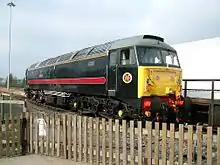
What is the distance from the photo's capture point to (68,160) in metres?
7.25

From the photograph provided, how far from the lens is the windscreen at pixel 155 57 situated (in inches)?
500

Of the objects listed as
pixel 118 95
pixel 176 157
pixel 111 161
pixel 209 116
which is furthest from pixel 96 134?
pixel 209 116

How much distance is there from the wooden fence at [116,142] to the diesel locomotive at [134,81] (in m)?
4.87

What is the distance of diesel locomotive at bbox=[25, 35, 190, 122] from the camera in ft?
40.0

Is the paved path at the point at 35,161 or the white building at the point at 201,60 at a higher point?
the white building at the point at 201,60

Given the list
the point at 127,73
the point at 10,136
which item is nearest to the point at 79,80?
the point at 127,73

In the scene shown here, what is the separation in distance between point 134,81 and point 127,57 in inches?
45.2

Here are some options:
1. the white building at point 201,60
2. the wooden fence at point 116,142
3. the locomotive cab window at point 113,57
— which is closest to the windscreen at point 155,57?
the locomotive cab window at point 113,57

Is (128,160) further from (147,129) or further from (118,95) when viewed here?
(118,95)

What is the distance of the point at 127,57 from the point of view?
13031 mm

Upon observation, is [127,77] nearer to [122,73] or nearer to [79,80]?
[122,73]

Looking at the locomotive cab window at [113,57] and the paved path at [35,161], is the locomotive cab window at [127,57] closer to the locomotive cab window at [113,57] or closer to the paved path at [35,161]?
the locomotive cab window at [113,57]

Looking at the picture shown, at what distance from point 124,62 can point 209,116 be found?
3.71 meters

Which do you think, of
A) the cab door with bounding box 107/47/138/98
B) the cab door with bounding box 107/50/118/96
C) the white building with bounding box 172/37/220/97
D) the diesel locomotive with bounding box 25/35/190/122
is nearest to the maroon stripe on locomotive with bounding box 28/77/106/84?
the diesel locomotive with bounding box 25/35/190/122
